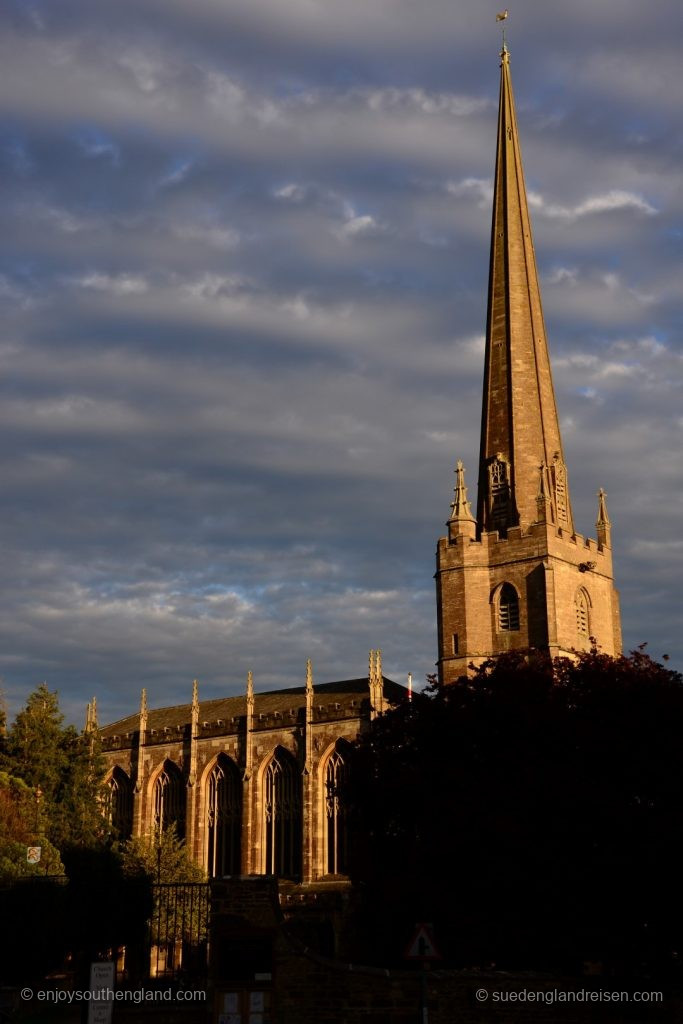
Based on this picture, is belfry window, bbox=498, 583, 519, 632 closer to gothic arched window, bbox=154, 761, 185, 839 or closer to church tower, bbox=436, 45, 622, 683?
church tower, bbox=436, 45, 622, 683

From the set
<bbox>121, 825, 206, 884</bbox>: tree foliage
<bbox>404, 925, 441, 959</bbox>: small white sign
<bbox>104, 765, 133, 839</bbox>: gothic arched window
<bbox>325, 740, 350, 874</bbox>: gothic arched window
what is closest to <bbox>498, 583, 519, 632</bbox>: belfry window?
<bbox>325, 740, 350, 874</bbox>: gothic arched window

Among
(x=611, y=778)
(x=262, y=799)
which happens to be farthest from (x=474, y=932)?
(x=262, y=799)

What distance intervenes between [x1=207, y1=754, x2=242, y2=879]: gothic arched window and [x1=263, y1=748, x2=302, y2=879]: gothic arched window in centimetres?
201

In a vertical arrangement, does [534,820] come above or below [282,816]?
below

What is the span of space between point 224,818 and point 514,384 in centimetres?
2790

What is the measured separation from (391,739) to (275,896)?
17388 mm

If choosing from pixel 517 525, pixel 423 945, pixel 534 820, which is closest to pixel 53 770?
pixel 517 525

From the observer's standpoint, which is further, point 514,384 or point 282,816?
point 514,384

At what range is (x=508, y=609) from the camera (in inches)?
2394

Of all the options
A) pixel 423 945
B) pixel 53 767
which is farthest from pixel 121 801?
pixel 423 945

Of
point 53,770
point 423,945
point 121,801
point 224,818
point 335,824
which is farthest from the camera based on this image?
point 121,801

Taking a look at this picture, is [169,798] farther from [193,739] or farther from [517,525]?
[517,525]

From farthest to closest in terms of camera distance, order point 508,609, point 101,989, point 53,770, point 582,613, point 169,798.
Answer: point 169,798 → point 582,613 → point 508,609 → point 53,770 → point 101,989

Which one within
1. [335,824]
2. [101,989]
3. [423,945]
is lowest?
[101,989]
